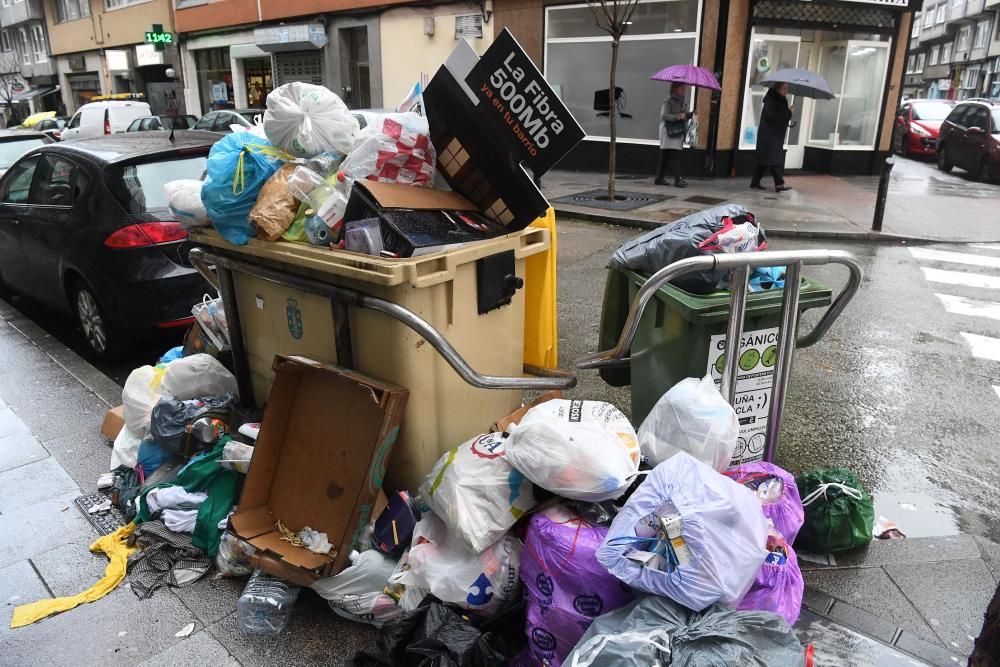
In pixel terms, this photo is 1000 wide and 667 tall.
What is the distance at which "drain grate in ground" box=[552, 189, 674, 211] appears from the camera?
443 inches

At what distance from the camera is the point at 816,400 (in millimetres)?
4648

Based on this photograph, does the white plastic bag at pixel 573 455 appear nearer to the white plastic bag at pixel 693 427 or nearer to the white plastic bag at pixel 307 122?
the white plastic bag at pixel 693 427

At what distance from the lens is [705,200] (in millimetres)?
11758

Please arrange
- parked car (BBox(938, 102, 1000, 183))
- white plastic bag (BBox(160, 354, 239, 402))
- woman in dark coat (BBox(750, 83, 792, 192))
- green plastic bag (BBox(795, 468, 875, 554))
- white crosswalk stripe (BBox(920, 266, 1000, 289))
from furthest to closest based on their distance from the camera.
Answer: parked car (BBox(938, 102, 1000, 183)), woman in dark coat (BBox(750, 83, 792, 192)), white crosswalk stripe (BBox(920, 266, 1000, 289)), white plastic bag (BBox(160, 354, 239, 402)), green plastic bag (BBox(795, 468, 875, 554))

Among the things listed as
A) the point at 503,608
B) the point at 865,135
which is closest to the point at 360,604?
the point at 503,608

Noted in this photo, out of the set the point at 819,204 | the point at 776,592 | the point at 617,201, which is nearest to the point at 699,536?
the point at 776,592

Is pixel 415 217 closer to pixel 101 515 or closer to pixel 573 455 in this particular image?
pixel 573 455

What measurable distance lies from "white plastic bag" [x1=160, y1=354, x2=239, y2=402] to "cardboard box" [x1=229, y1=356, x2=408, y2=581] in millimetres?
922

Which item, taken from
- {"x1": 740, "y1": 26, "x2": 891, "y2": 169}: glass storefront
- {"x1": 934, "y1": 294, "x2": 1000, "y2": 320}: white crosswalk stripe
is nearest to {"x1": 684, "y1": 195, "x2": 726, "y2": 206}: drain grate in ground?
{"x1": 740, "y1": 26, "x2": 891, "y2": 169}: glass storefront

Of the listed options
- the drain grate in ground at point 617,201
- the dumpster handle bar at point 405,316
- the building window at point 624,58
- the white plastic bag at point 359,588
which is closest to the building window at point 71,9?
the building window at point 624,58

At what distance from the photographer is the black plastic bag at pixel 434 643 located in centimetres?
222

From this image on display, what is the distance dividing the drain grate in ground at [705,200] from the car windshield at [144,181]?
835 centimetres

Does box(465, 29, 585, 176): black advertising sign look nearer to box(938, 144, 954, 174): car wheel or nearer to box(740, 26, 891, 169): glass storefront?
box(740, 26, 891, 169): glass storefront

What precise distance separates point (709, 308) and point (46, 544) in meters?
3.11
